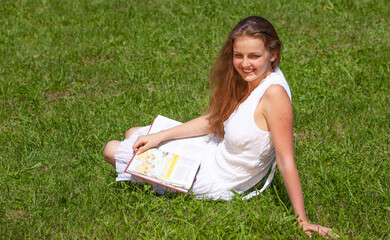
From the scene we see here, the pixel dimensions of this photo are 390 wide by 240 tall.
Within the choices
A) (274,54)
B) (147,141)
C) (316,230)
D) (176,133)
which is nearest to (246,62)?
(274,54)

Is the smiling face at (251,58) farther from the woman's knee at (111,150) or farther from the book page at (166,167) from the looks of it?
the woman's knee at (111,150)

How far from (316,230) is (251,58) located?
3.83ft

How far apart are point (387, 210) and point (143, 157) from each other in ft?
5.75

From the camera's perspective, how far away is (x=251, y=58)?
2.62 metres

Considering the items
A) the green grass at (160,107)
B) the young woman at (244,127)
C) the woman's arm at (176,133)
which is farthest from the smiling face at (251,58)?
the green grass at (160,107)

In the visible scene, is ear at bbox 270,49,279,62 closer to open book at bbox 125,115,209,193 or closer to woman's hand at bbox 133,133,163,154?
open book at bbox 125,115,209,193

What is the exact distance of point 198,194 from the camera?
311 centimetres

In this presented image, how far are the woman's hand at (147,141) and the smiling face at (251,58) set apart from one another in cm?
86

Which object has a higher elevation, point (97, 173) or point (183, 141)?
point (183, 141)

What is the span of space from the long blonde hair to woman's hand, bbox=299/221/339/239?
2.86 feet

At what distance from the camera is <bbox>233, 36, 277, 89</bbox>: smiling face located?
Result: 256cm

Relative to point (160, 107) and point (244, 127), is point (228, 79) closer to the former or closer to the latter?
point (244, 127)

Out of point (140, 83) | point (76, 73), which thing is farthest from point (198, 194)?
point (76, 73)

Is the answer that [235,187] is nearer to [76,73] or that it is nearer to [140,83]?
[140,83]
